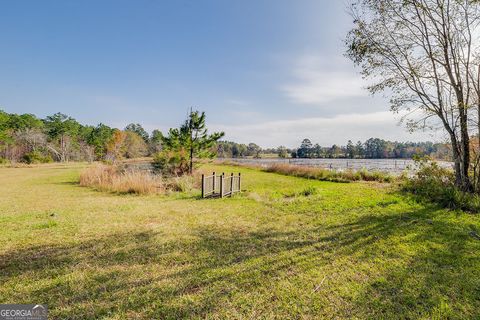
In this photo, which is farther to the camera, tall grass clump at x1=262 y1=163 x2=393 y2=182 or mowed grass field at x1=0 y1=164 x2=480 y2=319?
tall grass clump at x1=262 y1=163 x2=393 y2=182

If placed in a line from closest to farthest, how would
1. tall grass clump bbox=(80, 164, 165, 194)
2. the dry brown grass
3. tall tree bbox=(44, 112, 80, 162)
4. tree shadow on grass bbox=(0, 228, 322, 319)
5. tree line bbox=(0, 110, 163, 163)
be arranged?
1. tree shadow on grass bbox=(0, 228, 322, 319)
2. tall grass clump bbox=(80, 164, 165, 194)
3. the dry brown grass
4. tree line bbox=(0, 110, 163, 163)
5. tall tree bbox=(44, 112, 80, 162)

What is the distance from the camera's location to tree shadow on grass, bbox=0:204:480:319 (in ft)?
9.11

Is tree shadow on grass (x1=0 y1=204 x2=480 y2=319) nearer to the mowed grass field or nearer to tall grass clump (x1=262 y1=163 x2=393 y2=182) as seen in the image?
the mowed grass field

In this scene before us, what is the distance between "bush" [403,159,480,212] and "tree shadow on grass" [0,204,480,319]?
9.00 feet

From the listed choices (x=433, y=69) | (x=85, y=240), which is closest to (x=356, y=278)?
(x=85, y=240)

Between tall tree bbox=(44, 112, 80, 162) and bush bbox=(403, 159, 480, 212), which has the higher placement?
tall tree bbox=(44, 112, 80, 162)

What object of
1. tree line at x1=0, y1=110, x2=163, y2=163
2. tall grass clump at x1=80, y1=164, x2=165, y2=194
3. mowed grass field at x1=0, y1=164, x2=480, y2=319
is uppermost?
tree line at x1=0, y1=110, x2=163, y2=163

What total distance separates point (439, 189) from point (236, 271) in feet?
30.6

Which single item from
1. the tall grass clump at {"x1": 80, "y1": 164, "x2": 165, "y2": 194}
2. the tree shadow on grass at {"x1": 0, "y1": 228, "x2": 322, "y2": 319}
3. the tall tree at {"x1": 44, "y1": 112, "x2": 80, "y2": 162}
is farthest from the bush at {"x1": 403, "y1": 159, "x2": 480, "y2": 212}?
the tall tree at {"x1": 44, "y1": 112, "x2": 80, "y2": 162}

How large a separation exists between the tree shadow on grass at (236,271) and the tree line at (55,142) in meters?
40.6

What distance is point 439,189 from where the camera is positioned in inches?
356

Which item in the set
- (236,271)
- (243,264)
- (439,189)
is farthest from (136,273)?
(439,189)

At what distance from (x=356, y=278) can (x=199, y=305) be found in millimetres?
2252

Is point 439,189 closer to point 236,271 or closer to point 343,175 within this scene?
point 236,271
